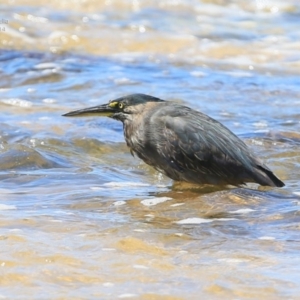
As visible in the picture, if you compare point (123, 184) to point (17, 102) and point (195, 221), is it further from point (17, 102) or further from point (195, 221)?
point (17, 102)

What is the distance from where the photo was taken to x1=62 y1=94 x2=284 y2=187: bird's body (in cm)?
533

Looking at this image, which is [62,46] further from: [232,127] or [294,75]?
[232,127]

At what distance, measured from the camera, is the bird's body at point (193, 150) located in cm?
533

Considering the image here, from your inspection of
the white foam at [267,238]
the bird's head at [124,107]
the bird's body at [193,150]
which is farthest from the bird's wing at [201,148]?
the white foam at [267,238]

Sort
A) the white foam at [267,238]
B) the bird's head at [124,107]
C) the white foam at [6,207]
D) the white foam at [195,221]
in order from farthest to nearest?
the bird's head at [124,107]
the white foam at [6,207]
the white foam at [195,221]
the white foam at [267,238]

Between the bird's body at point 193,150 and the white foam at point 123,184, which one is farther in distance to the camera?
the white foam at point 123,184

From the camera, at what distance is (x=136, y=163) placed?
631 centimetres

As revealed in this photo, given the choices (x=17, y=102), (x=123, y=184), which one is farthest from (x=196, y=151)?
(x=17, y=102)

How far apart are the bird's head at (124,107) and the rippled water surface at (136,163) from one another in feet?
1.40

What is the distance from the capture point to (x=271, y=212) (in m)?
4.69

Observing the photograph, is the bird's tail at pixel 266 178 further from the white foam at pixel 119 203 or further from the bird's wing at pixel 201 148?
the white foam at pixel 119 203

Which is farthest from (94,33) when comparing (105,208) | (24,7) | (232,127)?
(105,208)

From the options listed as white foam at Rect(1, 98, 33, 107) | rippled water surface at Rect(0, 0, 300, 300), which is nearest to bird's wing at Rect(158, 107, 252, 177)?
rippled water surface at Rect(0, 0, 300, 300)

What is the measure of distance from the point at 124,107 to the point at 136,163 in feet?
2.28
